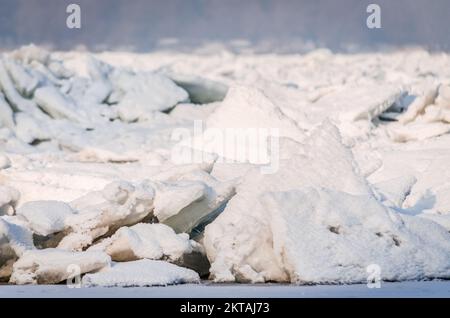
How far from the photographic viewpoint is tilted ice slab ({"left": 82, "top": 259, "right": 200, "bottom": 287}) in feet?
16.9

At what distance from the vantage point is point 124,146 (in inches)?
381

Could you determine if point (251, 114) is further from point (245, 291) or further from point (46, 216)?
point (245, 291)

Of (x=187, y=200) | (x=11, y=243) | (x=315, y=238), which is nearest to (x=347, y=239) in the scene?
(x=315, y=238)

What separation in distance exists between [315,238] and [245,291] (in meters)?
0.73

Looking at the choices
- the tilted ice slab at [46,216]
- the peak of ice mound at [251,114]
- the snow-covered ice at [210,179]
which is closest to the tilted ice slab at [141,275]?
the snow-covered ice at [210,179]

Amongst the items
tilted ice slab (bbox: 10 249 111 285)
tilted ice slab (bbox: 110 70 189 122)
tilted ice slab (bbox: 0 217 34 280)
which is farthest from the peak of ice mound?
tilted ice slab (bbox: 10 249 111 285)

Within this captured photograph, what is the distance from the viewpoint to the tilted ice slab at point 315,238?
17.4 ft

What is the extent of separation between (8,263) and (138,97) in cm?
597

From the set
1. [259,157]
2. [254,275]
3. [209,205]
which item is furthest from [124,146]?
[254,275]

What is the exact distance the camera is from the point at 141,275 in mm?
5219

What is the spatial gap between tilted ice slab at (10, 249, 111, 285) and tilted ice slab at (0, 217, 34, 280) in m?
0.24

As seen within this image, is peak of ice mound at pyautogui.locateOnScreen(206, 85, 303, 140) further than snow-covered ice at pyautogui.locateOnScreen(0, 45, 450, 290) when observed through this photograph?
Yes

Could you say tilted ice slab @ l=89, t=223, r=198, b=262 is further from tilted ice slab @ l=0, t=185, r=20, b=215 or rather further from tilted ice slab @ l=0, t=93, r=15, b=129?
tilted ice slab @ l=0, t=93, r=15, b=129
